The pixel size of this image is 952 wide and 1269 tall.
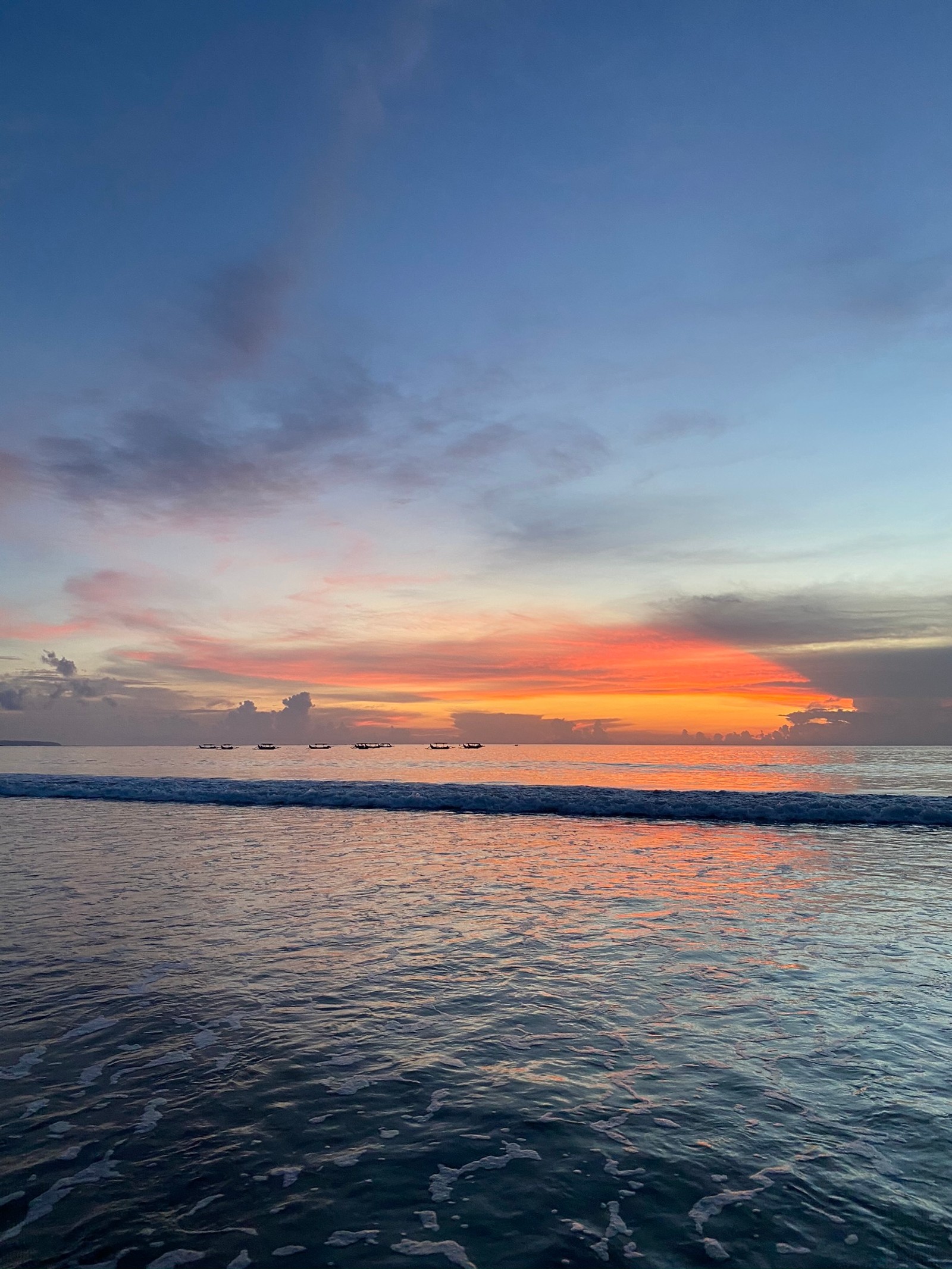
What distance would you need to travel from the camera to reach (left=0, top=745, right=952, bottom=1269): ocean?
17.5 feet

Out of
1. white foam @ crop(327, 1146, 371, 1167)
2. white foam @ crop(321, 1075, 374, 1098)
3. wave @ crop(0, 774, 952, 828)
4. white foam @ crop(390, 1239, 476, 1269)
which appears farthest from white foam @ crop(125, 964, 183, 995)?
wave @ crop(0, 774, 952, 828)

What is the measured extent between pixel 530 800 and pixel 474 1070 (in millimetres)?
35719

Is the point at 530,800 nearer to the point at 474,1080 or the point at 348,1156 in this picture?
the point at 474,1080

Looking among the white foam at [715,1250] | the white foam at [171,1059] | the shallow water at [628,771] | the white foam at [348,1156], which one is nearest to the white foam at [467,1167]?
the white foam at [348,1156]

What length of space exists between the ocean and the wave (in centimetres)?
1845

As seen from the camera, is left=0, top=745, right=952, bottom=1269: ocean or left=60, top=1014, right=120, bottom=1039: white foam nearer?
left=0, top=745, right=952, bottom=1269: ocean

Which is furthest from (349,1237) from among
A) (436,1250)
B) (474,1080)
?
(474,1080)

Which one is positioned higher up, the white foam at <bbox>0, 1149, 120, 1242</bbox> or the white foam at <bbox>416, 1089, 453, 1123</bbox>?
the white foam at <bbox>0, 1149, 120, 1242</bbox>

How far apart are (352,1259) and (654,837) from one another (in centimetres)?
2600

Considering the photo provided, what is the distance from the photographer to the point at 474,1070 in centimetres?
787

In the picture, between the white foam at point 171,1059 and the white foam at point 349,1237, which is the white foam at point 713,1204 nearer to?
the white foam at point 349,1237

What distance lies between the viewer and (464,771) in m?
99.8

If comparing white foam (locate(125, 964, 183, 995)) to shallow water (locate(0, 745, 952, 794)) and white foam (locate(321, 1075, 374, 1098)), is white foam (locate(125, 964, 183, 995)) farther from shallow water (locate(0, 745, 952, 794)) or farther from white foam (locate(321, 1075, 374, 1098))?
shallow water (locate(0, 745, 952, 794))

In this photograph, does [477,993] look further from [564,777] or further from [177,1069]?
[564,777]
